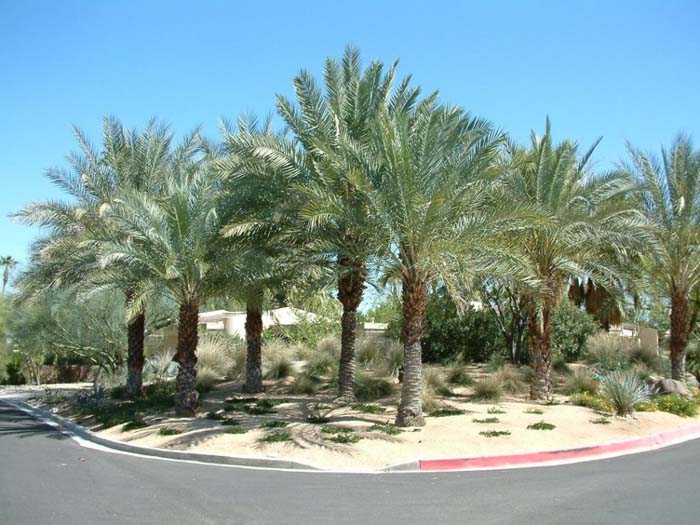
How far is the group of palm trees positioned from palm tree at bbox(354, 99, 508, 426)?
41mm

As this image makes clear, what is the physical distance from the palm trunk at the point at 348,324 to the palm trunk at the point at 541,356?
4812 mm

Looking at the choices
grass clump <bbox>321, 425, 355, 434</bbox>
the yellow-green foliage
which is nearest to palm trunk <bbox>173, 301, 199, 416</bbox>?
grass clump <bbox>321, 425, 355, 434</bbox>

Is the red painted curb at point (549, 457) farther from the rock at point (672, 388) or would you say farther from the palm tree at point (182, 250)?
the palm tree at point (182, 250)

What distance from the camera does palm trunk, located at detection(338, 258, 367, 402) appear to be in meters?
17.2

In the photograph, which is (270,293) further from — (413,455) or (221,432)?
(413,455)

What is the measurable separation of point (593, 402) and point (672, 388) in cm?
365

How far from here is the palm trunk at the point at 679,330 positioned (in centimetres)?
2002

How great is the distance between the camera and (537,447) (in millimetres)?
12312

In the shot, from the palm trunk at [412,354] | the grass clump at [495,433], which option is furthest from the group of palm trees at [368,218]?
the grass clump at [495,433]

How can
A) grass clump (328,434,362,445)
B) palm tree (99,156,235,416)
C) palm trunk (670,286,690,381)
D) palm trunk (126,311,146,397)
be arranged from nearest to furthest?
1. grass clump (328,434,362,445)
2. palm tree (99,156,235,416)
3. palm trunk (670,286,690,381)
4. palm trunk (126,311,146,397)

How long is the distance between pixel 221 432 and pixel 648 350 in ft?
59.8

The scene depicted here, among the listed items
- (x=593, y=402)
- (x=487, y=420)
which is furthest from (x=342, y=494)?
(x=593, y=402)

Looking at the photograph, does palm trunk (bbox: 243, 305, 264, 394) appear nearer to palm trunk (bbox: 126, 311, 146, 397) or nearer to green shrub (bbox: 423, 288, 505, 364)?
palm trunk (bbox: 126, 311, 146, 397)

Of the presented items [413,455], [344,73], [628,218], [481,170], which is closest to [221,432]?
[413,455]
